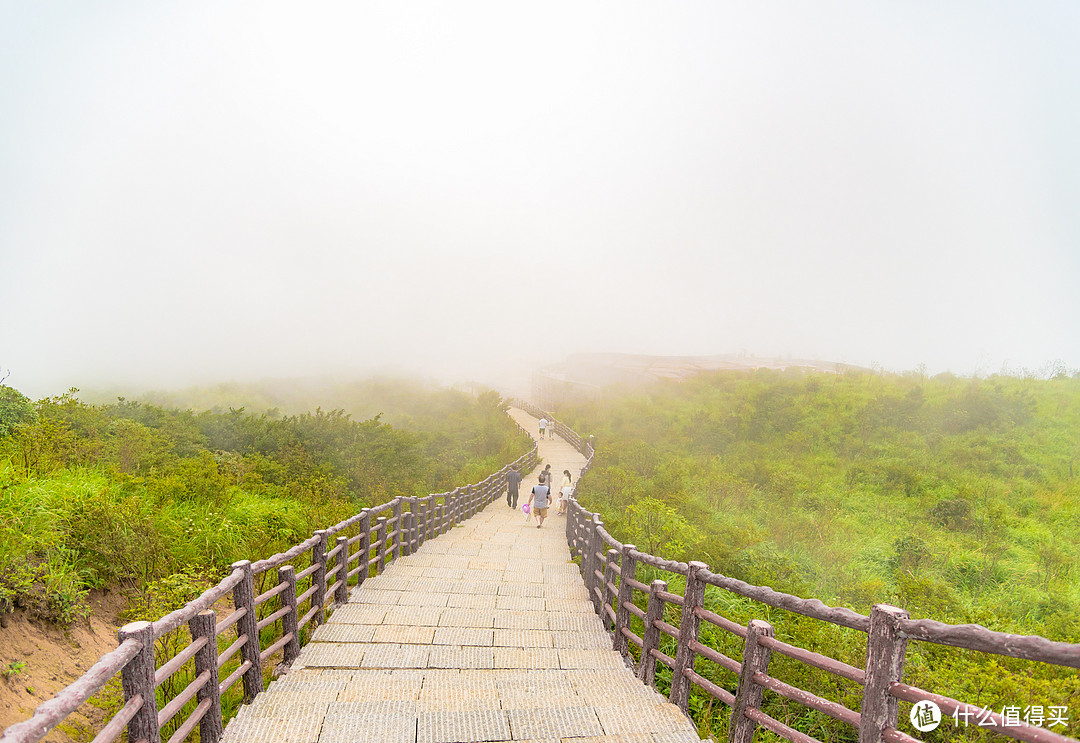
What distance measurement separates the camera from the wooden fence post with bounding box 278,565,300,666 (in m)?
4.90

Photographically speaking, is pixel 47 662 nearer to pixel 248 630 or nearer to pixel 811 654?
pixel 248 630

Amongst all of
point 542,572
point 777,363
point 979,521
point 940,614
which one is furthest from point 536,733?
point 777,363

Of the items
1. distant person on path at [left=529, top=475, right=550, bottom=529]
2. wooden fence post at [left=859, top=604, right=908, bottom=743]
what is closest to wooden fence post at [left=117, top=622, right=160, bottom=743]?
wooden fence post at [left=859, top=604, right=908, bottom=743]

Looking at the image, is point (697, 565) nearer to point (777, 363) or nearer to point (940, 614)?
point (940, 614)

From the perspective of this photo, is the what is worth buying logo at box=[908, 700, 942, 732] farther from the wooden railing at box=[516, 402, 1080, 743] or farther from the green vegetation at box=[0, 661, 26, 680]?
the green vegetation at box=[0, 661, 26, 680]

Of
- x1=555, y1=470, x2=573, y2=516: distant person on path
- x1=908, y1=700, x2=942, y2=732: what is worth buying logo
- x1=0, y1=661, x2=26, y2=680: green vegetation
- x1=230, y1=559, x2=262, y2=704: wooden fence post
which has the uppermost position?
x1=908, y1=700, x2=942, y2=732: what is worth buying logo

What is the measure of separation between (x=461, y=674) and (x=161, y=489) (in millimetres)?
7225

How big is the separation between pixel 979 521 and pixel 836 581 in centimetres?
785

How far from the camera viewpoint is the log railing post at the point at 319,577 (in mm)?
5855

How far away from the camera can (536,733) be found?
3.70 meters

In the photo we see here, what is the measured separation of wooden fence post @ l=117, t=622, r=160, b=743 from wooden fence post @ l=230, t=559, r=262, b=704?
1.27 m

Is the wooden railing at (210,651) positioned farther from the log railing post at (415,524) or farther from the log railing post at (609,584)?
the log railing post at (609,584)

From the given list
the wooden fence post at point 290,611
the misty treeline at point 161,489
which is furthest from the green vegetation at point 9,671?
the wooden fence post at point 290,611

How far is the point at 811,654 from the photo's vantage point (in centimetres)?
303
